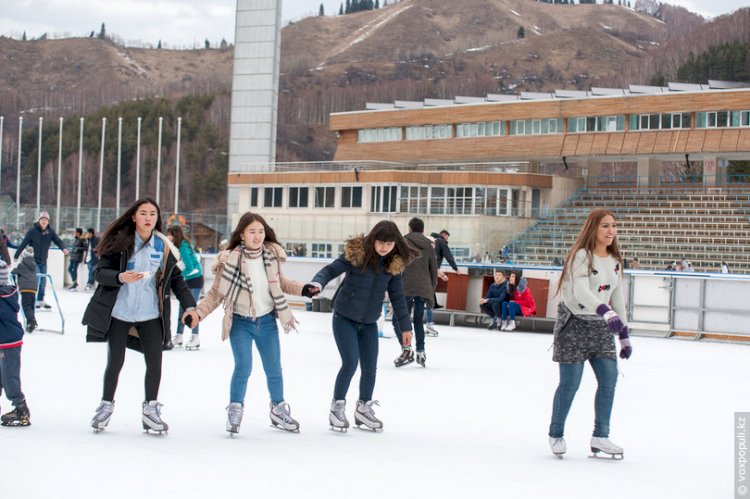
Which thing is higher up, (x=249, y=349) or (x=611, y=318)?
(x=611, y=318)

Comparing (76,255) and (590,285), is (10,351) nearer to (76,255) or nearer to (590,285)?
(590,285)

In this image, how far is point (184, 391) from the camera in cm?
1054

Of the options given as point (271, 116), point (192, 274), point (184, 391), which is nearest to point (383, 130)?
point (271, 116)

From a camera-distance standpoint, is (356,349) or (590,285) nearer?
(590,285)

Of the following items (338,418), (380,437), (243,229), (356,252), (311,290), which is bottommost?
(380,437)

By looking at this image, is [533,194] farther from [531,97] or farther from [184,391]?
[184,391]

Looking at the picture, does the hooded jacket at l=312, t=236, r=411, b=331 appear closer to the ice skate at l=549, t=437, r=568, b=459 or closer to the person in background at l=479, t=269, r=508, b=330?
the ice skate at l=549, t=437, r=568, b=459

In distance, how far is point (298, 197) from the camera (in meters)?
60.1

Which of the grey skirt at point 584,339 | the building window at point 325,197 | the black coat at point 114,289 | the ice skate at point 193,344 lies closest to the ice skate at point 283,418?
the black coat at point 114,289

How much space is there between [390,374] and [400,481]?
615cm

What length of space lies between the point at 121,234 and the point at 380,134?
60875 mm

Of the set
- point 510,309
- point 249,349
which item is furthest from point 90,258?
point 249,349

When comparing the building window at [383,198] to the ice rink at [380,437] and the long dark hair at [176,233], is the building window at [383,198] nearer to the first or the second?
the long dark hair at [176,233]

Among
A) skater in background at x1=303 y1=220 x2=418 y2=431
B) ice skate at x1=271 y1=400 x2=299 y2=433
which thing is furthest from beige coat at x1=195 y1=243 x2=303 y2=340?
ice skate at x1=271 y1=400 x2=299 y2=433
